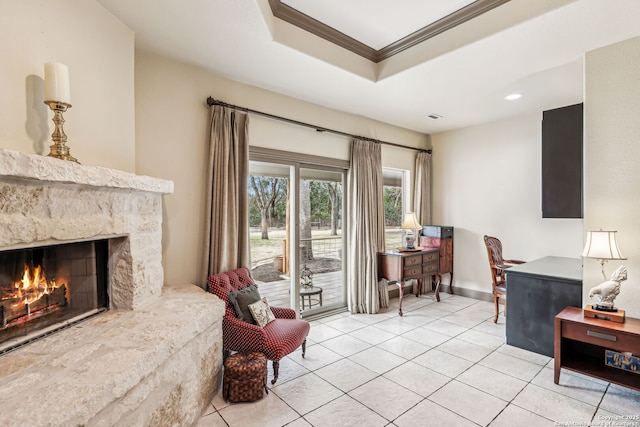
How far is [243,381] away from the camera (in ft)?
7.59

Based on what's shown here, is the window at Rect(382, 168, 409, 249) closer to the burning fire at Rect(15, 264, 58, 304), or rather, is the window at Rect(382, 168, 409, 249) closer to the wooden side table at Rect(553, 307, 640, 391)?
Result: the wooden side table at Rect(553, 307, 640, 391)

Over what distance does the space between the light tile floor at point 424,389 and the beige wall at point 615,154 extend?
0.82 metres

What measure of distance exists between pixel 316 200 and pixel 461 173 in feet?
8.89

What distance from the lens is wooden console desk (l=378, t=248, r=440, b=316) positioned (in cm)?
437

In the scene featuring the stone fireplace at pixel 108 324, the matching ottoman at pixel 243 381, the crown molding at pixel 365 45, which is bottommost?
the matching ottoman at pixel 243 381

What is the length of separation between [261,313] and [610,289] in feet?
9.21

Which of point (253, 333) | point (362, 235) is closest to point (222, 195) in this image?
point (253, 333)

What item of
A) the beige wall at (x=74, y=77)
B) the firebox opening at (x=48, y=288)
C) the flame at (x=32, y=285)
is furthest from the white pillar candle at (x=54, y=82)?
the flame at (x=32, y=285)

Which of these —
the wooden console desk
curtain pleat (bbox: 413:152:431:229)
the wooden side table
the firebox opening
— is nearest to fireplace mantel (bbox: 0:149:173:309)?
the firebox opening

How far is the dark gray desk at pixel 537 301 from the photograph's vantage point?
288 centimetres

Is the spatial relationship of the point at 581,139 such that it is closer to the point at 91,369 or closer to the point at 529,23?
the point at 529,23

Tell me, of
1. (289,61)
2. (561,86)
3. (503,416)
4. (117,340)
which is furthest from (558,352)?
(289,61)

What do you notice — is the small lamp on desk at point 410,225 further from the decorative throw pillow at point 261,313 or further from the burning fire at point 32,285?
the burning fire at point 32,285

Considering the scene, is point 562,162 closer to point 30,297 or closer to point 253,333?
point 253,333
